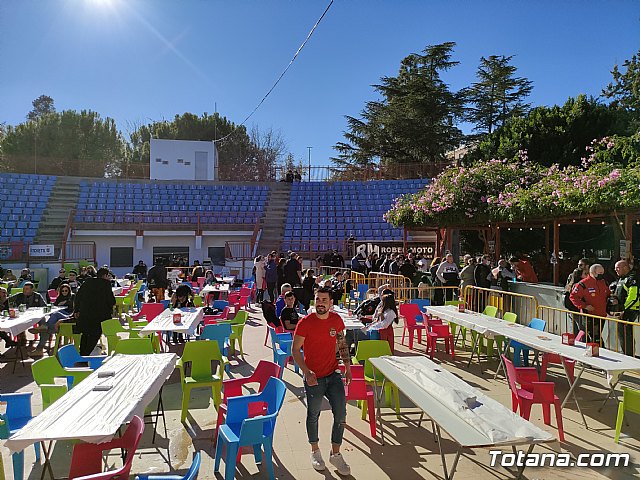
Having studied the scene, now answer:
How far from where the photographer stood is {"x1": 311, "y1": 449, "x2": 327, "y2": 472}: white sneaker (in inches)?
172

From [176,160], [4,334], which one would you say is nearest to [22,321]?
[4,334]

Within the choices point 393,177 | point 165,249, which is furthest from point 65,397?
point 393,177

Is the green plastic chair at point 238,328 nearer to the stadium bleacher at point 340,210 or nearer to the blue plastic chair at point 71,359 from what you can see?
the blue plastic chair at point 71,359

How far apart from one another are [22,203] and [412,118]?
25.4 m

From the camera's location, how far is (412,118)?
35.6m

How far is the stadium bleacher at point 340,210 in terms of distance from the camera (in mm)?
24938

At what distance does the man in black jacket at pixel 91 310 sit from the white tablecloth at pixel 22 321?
986 millimetres

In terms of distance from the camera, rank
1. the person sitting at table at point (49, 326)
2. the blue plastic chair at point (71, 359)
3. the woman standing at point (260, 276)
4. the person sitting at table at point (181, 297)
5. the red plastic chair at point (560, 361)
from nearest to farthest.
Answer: the blue plastic chair at point (71, 359) → the red plastic chair at point (560, 361) → the person sitting at table at point (49, 326) → the person sitting at table at point (181, 297) → the woman standing at point (260, 276)

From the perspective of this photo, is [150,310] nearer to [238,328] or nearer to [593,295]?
[238,328]

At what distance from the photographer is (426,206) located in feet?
51.2

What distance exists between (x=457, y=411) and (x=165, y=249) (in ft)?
74.7

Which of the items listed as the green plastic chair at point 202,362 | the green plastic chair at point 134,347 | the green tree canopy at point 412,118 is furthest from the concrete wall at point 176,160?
the green plastic chair at point 202,362

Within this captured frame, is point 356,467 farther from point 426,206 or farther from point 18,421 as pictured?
point 426,206

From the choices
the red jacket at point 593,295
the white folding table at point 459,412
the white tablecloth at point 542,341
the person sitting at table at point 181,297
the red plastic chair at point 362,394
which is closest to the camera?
the white folding table at point 459,412
